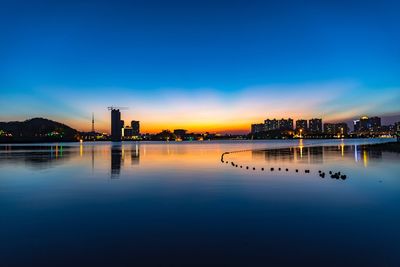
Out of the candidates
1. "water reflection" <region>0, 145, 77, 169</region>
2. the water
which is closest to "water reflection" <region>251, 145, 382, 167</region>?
the water

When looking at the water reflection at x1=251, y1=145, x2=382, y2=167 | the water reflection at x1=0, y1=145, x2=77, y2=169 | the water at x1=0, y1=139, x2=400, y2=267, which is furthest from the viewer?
the water reflection at x1=251, y1=145, x2=382, y2=167

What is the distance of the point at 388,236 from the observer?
11344 mm

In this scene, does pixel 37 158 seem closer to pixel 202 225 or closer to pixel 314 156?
pixel 314 156

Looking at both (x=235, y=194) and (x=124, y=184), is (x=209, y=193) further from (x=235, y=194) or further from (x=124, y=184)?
(x=124, y=184)

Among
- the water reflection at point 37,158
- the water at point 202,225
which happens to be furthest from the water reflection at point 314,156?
the water reflection at point 37,158

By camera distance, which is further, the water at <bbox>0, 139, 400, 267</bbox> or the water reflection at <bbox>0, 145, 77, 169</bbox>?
the water reflection at <bbox>0, 145, 77, 169</bbox>

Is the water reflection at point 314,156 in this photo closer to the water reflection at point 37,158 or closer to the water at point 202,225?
the water at point 202,225

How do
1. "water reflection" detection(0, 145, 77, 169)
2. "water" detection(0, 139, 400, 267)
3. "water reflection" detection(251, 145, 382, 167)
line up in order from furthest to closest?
"water reflection" detection(251, 145, 382, 167) < "water reflection" detection(0, 145, 77, 169) < "water" detection(0, 139, 400, 267)

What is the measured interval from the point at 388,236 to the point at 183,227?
7121 mm

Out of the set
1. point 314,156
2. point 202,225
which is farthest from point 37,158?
point 202,225

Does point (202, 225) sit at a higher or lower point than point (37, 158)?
lower

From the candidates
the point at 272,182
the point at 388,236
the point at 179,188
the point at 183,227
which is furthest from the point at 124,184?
the point at 388,236

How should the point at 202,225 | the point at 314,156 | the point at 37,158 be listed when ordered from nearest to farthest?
the point at 202,225
the point at 314,156
the point at 37,158

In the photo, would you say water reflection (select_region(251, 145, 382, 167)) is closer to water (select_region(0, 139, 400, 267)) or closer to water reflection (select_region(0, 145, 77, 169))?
water (select_region(0, 139, 400, 267))
